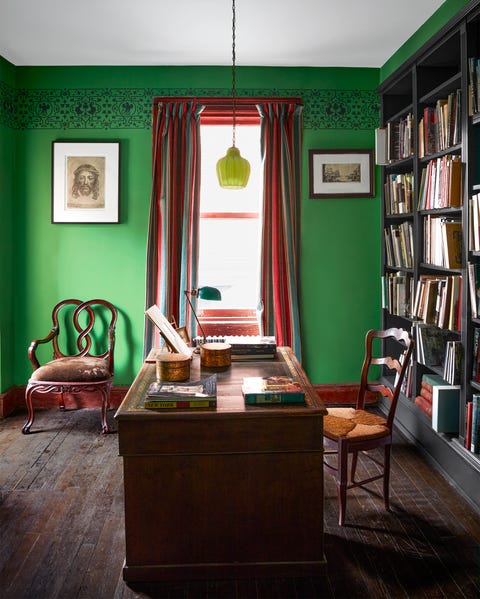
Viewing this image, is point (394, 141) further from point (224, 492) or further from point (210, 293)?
point (224, 492)

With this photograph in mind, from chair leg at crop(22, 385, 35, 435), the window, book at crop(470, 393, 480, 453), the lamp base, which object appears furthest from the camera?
the window

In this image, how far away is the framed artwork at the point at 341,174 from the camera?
16.4 ft

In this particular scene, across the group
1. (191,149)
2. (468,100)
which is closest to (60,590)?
(468,100)

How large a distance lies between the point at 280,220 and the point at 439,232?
1.62m

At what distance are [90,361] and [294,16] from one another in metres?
2.90

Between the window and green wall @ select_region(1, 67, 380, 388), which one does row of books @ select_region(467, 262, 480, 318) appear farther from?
the window

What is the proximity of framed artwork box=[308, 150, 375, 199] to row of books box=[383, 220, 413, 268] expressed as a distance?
44 cm

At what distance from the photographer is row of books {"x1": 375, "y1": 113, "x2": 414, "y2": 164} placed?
4297 mm

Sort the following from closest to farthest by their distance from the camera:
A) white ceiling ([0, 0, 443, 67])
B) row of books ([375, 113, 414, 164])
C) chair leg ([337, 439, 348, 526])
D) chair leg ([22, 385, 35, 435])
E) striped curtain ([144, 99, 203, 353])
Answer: chair leg ([337, 439, 348, 526]) → white ceiling ([0, 0, 443, 67]) → row of books ([375, 113, 414, 164]) → chair leg ([22, 385, 35, 435]) → striped curtain ([144, 99, 203, 353])

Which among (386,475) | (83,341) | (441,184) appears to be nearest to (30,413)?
(83,341)

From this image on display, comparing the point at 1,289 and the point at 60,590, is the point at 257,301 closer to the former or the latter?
the point at 1,289

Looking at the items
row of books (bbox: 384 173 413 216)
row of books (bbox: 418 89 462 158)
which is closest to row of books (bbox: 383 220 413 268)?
row of books (bbox: 384 173 413 216)

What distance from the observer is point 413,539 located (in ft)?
9.30

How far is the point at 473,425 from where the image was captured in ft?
10.7
